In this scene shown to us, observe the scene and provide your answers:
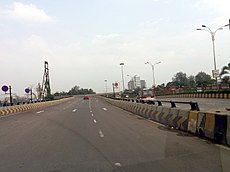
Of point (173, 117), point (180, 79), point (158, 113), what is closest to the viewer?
point (173, 117)

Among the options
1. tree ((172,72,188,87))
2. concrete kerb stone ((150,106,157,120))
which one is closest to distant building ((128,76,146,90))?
tree ((172,72,188,87))

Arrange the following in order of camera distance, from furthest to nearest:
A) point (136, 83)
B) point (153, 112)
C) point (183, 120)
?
point (136, 83) → point (153, 112) → point (183, 120)

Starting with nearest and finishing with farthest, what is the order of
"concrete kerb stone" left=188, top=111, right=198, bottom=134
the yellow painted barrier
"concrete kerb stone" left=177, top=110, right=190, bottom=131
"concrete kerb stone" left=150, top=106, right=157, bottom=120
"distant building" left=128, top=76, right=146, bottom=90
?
the yellow painted barrier < "concrete kerb stone" left=188, top=111, right=198, bottom=134 < "concrete kerb stone" left=177, top=110, right=190, bottom=131 < "concrete kerb stone" left=150, top=106, right=157, bottom=120 < "distant building" left=128, top=76, right=146, bottom=90

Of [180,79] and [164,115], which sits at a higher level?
[180,79]

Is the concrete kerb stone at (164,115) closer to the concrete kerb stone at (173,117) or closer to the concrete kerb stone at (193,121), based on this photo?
the concrete kerb stone at (173,117)

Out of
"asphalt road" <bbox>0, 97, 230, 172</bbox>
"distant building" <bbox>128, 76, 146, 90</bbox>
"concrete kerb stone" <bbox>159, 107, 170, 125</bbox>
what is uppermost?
"distant building" <bbox>128, 76, 146, 90</bbox>

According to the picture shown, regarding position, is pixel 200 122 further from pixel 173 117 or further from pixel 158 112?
pixel 158 112

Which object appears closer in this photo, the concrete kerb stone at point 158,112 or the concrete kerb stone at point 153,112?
the concrete kerb stone at point 158,112

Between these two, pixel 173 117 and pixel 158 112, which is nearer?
pixel 173 117

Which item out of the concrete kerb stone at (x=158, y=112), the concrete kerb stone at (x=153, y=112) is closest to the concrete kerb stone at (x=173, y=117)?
the concrete kerb stone at (x=158, y=112)

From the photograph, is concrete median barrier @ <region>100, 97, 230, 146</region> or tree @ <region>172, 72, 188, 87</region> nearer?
concrete median barrier @ <region>100, 97, 230, 146</region>

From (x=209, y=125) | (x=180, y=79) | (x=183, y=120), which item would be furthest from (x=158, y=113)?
(x=180, y=79)

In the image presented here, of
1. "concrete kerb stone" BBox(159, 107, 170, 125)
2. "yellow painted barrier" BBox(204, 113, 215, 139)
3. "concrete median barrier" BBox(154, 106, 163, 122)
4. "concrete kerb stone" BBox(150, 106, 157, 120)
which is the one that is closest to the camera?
"yellow painted barrier" BBox(204, 113, 215, 139)

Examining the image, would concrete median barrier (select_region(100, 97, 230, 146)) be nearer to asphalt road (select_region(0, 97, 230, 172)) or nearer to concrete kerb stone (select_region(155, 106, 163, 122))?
concrete kerb stone (select_region(155, 106, 163, 122))
